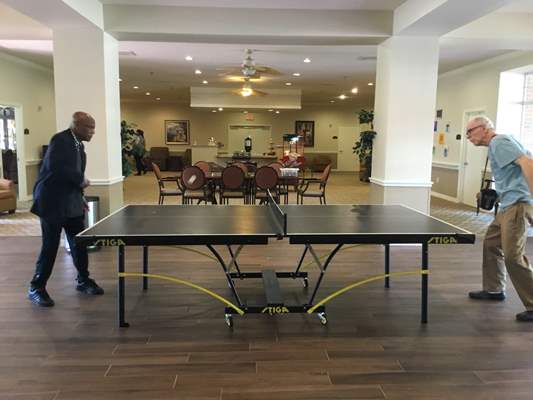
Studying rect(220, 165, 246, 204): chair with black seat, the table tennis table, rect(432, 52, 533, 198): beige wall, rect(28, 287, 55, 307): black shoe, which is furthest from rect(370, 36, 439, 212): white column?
rect(28, 287, 55, 307): black shoe

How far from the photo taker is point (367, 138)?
609 cm

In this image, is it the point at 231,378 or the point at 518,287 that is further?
the point at 518,287

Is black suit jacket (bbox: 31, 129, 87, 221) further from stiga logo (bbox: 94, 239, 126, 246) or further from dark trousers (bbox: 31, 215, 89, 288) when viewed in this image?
stiga logo (bbox: 94, 239, 126, 246)

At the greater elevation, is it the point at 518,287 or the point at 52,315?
the point at 518,287

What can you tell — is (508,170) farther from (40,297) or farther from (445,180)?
(445,180)

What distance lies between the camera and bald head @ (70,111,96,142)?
331 cm

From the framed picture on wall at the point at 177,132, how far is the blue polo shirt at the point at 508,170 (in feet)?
52.0

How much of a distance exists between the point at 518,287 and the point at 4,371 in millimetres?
3561

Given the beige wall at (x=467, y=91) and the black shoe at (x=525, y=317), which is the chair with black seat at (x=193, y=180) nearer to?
the black shoe at (x=525, y=317)

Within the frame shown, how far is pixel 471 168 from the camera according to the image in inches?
346

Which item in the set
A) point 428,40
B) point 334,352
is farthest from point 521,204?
point 428,40

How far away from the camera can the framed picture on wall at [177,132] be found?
18.0 metres

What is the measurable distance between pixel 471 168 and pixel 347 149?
9.73 meters

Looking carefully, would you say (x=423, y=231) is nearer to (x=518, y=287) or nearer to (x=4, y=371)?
(x=518, y=287)
